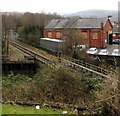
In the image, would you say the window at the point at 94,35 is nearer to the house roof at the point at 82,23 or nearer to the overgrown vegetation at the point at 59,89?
the house roof at the point at 82,23

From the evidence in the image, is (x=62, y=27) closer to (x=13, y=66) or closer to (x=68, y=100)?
(x=13, y=66)

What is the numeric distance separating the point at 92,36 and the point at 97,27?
136 centimetres

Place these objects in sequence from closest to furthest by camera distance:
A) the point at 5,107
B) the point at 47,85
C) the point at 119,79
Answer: the point at 119,79
the point at 5,107
the point at 47,85

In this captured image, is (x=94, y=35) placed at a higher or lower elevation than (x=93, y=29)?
lower

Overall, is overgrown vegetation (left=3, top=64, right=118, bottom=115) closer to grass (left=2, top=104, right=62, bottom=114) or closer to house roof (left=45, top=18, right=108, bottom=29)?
grass (left=2, top=104, right=62, bottom=114)

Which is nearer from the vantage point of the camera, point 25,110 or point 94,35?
point 25,110

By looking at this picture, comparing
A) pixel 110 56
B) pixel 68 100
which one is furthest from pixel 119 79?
pixel 110 56

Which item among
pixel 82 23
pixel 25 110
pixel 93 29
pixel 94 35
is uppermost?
pixel 82 23

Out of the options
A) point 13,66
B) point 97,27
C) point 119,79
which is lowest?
point 13,66

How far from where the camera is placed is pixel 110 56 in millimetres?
20797

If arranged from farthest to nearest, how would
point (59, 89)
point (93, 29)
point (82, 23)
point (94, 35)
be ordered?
point (82, 23) < point (94, 35) < point (93, 29) < point (59, 89)

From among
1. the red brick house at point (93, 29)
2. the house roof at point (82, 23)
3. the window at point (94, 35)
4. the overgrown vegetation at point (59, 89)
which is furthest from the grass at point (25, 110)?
the house roof at point (82, 23)

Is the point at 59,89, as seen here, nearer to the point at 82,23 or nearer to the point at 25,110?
the point at 25,110

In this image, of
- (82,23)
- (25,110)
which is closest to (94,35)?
(82,23)
